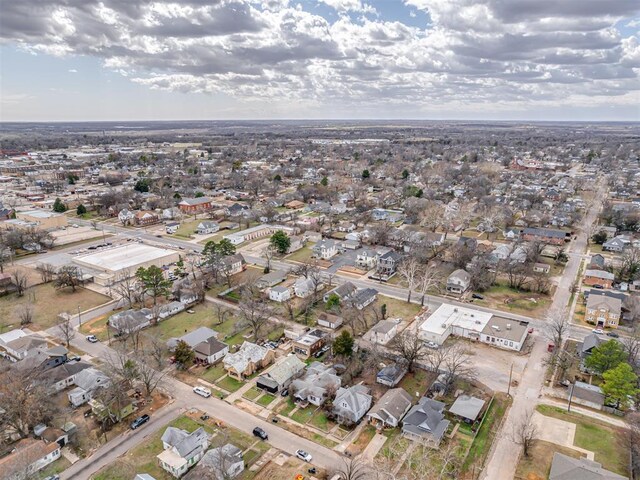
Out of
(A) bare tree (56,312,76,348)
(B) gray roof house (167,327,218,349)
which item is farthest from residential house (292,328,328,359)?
(A) bare tree (56,312,76,348)

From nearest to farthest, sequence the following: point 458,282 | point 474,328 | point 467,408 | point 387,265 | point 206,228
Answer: point 467,408 < point 474,328 < point 458,282 < point 387,265 < point 206,228

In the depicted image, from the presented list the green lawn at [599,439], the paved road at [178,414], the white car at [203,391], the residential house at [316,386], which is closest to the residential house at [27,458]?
the paved road at [178,414]

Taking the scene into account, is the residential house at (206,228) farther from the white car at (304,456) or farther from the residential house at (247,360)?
the white car at (304,456)

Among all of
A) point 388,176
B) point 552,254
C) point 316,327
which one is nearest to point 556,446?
point 316,327

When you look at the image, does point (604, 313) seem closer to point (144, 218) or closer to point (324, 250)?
point (324, 250)

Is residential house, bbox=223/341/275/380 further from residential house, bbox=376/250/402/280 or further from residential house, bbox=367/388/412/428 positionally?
residential house, bbox=376/250/402/280

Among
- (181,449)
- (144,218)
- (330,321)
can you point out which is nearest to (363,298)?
(330,321)
